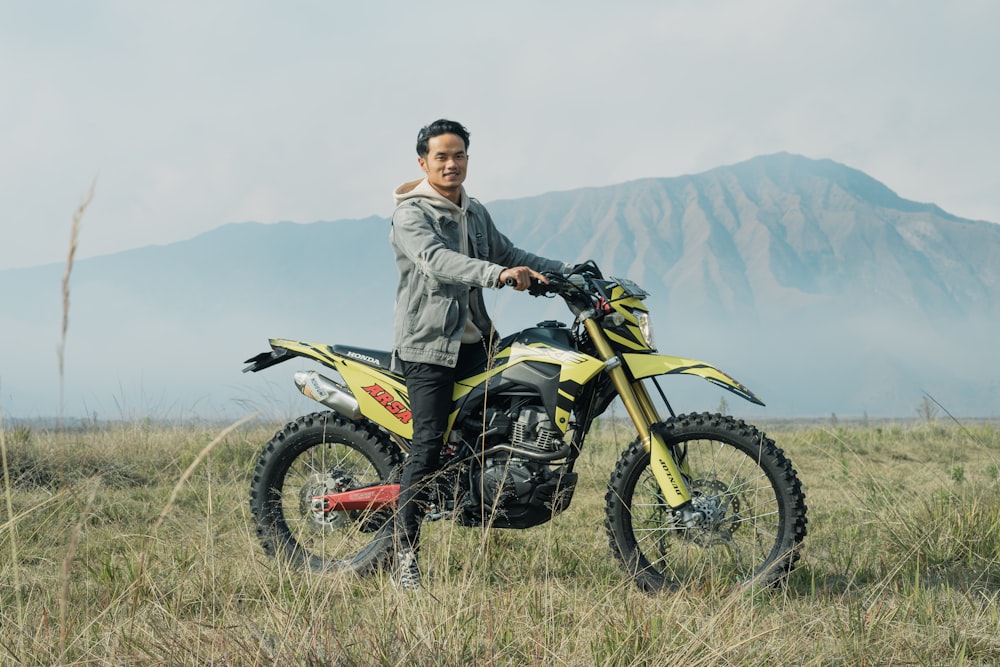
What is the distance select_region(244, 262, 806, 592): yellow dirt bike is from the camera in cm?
438

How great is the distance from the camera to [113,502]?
22.3ft

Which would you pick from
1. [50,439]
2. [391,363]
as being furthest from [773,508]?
[50,439]

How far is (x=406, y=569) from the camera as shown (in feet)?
14.3

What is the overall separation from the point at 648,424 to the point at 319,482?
183 centimetres

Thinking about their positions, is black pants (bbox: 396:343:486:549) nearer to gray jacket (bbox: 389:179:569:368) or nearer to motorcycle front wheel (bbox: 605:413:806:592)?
gray jacket (bbox: 389:179:569:368)

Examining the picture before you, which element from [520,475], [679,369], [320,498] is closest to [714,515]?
[679,369]

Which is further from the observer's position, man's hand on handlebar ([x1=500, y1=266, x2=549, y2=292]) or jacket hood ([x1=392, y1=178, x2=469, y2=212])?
jacket hood ([x1=392, y1=178, x2=469, y2=212])

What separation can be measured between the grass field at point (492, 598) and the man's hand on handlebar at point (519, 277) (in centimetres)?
110

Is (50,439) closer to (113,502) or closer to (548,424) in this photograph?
(113,502)

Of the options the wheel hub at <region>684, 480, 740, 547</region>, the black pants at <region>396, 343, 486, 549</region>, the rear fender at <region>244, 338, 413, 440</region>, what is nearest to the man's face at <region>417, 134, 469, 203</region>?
the black pants at <region>396, 343, 486, 549</region>

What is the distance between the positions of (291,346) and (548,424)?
1578mm

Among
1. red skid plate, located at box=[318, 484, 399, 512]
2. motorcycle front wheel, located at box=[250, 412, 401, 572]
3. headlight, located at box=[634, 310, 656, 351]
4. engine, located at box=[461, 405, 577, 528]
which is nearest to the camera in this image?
engine, located at box=[461, 405, 577, 528]

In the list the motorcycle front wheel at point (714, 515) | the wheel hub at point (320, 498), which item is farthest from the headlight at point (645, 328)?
the wheel hub at point (320, 498)

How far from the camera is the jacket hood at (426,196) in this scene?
463 centimetres
